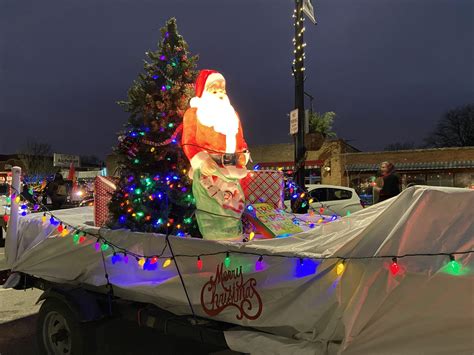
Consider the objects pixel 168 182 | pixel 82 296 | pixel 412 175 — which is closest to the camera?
pixel 82 296

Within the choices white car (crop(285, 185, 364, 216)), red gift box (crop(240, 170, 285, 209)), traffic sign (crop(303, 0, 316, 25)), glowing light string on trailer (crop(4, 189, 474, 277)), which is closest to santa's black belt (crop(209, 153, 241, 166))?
glowing light string on trailer (crop(4, 189, 474, 277))

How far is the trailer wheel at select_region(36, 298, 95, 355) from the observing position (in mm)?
3520

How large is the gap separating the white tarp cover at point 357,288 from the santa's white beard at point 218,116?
1.40 metres

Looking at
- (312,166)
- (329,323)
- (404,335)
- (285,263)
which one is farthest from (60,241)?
(312,166)

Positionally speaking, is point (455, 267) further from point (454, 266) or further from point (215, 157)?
point (215, 157)

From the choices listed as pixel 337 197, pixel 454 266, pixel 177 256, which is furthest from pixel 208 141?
pixel 337 197

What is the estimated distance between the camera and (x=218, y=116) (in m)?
4.02

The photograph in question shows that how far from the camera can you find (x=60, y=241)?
12.7 feet

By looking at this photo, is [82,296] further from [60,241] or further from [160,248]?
[160,248]

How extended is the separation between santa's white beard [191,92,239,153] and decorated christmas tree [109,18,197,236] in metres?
0.59

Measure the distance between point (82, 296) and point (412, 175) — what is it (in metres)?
23.9

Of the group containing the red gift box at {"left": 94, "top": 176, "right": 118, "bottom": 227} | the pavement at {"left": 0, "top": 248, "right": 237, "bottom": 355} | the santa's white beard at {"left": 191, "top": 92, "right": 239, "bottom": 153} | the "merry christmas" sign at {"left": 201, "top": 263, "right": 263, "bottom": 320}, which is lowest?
the pavement at {"left": 0, "top": 248, "right": 237, "bottom": 355}

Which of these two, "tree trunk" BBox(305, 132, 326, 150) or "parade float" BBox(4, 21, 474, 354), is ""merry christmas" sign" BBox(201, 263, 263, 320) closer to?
"parade float" BBox(4, 21, 474, 354)

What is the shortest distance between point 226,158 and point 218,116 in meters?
0.41
